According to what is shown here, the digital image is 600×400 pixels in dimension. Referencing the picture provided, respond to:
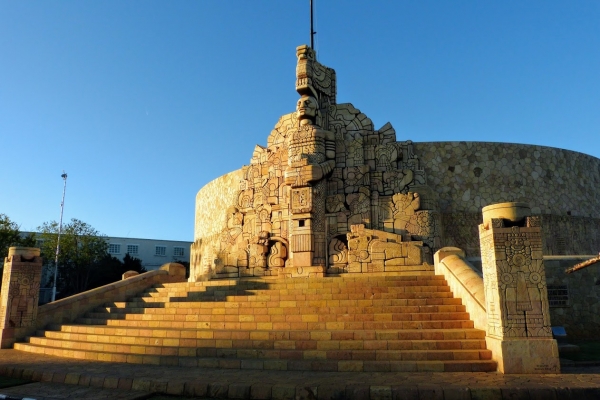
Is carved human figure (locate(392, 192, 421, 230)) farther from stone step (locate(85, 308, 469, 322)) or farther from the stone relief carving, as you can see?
the stone relief carving

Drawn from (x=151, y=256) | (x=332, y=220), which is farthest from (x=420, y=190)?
(x=151, y=256)

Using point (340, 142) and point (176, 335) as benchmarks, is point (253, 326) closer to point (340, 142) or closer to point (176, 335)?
point (176, 335)

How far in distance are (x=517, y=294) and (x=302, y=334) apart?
372cm

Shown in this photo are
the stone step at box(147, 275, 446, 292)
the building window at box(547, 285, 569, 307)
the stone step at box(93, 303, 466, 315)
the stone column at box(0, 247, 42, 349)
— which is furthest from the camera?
the stone step at box(147, 275, 446, 292)

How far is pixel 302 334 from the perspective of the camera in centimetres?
817

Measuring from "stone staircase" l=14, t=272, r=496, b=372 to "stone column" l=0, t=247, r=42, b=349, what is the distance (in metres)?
0.59

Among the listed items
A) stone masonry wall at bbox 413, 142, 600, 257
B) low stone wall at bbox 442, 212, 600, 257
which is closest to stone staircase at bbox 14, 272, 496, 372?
low stone wall at bbox 442, 212, 600, 257

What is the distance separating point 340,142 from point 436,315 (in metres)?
8.06

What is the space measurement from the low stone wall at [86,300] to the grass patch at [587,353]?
11.0 m

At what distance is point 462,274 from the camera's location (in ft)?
30.9

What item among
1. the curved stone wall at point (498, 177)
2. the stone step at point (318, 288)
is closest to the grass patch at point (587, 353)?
the stone step at point (318, 288)

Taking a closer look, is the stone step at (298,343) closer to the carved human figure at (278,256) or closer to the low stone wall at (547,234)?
the carved human figure at (278,256)

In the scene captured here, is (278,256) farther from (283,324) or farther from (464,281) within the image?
(464,281)

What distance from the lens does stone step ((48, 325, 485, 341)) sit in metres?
7.73
